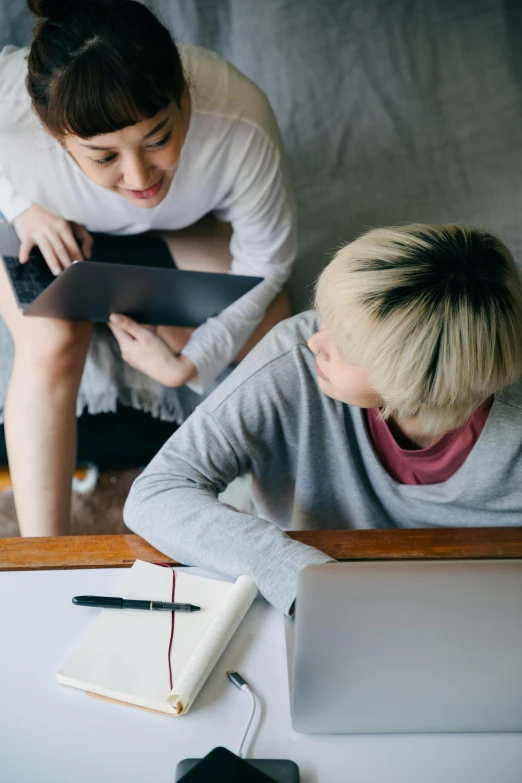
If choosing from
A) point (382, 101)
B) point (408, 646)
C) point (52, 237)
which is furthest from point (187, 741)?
point (382, 101)

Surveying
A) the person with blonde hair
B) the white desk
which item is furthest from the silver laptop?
the person with blonde hair

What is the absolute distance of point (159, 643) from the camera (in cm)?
68

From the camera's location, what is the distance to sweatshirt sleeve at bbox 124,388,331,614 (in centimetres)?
74

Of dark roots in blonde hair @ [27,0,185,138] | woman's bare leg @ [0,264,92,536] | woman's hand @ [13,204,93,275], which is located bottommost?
woman's bare leg @ [0,264,92,536]

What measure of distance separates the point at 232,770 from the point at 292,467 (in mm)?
Answer: 567

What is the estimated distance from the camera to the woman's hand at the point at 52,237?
1104mm

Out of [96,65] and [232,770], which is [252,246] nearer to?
[96,65]

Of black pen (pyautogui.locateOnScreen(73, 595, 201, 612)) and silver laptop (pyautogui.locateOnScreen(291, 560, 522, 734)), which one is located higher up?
silver laptop (pyautogui.locateOnScreen(291, 560, 522, 734))

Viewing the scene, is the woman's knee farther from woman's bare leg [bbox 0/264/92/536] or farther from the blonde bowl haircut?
the blonde bowl haircut

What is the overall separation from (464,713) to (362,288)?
1.39ft

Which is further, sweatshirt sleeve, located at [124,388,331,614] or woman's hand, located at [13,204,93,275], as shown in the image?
woman's hand, located at [13,204,93,275]

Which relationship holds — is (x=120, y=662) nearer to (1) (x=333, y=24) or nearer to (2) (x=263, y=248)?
(2) (x=263, y=248)

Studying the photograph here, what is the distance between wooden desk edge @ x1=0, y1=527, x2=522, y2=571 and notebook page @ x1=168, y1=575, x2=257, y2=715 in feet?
0.37

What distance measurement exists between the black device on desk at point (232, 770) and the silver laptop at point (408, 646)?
0.04 m
